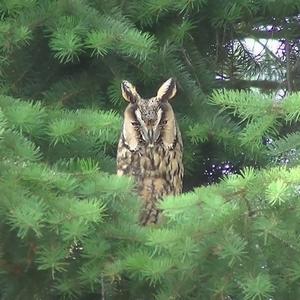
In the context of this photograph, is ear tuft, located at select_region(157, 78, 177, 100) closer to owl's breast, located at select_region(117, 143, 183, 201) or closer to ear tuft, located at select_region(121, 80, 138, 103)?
ear tuft, located at select_region(121, 80, 138, 103)

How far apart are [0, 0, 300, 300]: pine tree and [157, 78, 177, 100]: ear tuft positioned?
10 cm

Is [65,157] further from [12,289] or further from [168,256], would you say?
[168,256]

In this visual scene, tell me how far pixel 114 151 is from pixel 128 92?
342mm

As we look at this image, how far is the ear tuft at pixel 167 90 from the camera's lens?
3.80 meters

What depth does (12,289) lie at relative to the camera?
3.10m

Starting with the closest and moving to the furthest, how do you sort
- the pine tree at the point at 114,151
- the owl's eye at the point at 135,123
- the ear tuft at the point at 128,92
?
the pine tree at the point at 114,151 < the ear tuft at the point at 128,92 < the owl's eye at the point at 135,123

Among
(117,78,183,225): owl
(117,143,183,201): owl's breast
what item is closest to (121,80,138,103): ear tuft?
(117,78,183,225): owl

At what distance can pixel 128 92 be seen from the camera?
378cm

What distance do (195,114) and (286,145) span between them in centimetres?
62

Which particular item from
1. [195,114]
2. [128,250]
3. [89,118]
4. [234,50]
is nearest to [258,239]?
[128,250]

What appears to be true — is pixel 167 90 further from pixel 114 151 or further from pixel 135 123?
pixel 114 151

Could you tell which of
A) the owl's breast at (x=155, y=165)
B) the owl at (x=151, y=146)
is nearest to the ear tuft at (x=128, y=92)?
the owl at (x=151, y=146)

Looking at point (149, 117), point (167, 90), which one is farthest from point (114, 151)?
point (167, 90)

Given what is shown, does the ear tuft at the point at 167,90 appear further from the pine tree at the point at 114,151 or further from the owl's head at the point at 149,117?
the pine tree at the point at 114,151
